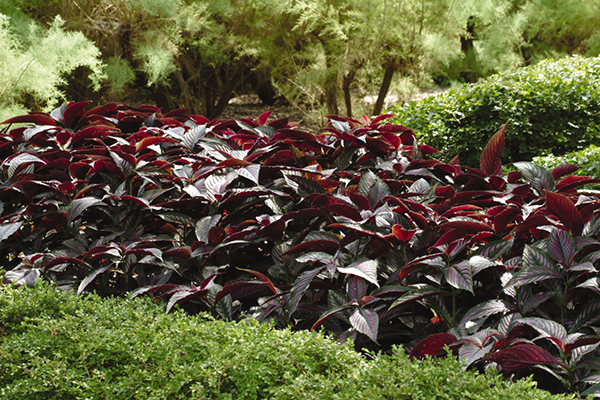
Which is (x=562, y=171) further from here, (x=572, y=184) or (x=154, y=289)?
(x=154, y=289)

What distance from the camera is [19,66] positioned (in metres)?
6.31

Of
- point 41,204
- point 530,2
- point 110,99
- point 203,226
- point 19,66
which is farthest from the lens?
point 530,2

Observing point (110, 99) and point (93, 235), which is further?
point (110, 99)

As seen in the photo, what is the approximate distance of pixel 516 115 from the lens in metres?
5.00

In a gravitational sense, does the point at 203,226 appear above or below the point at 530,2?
below

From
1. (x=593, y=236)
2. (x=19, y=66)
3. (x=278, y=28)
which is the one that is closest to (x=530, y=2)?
(x=278, y=28)

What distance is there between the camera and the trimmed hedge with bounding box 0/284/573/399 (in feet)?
3.62

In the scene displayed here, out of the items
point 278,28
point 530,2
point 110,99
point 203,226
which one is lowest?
point 110,99

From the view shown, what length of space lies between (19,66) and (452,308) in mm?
6551

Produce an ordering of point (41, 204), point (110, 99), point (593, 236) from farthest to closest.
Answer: point (110, 99), point (41, 204), point (593, 236)

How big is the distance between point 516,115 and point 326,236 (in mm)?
4075

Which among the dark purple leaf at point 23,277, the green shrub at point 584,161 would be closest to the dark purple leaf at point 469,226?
the dark purple leaf at point 23,277

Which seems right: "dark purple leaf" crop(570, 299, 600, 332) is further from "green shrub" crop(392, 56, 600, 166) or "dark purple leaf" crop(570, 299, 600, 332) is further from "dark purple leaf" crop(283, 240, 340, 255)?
"green shrub" crop(392, 56, 600, 166)

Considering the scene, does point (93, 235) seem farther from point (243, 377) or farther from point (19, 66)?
point (19, 66)
